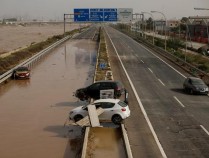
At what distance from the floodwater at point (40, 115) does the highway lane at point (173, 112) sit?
12.2 feet

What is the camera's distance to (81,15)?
84.3 meters

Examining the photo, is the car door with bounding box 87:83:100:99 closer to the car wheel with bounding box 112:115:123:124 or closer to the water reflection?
the car wheel with bounding box 112:115:123:124

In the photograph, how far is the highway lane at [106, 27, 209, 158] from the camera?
700 inches

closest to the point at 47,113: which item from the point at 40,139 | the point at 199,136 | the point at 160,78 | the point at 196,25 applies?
the point at 40,139

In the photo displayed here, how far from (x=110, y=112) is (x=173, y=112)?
4.69 metres

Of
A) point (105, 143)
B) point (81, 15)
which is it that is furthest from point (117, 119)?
point (81, 15)

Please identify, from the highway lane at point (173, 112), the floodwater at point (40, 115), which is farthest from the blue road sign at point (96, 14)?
the highway lane at point (173, 112)

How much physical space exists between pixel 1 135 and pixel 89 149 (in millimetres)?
6381

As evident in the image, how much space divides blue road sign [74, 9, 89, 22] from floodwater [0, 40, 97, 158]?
39.6 m

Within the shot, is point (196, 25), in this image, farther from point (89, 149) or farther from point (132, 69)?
point (89, 149)

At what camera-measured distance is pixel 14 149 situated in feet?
60.7

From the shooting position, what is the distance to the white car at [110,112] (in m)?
21.4

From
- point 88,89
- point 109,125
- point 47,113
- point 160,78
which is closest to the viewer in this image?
point 109,125

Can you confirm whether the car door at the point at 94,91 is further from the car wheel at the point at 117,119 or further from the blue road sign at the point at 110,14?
the blue road sign at the point at 110,14
